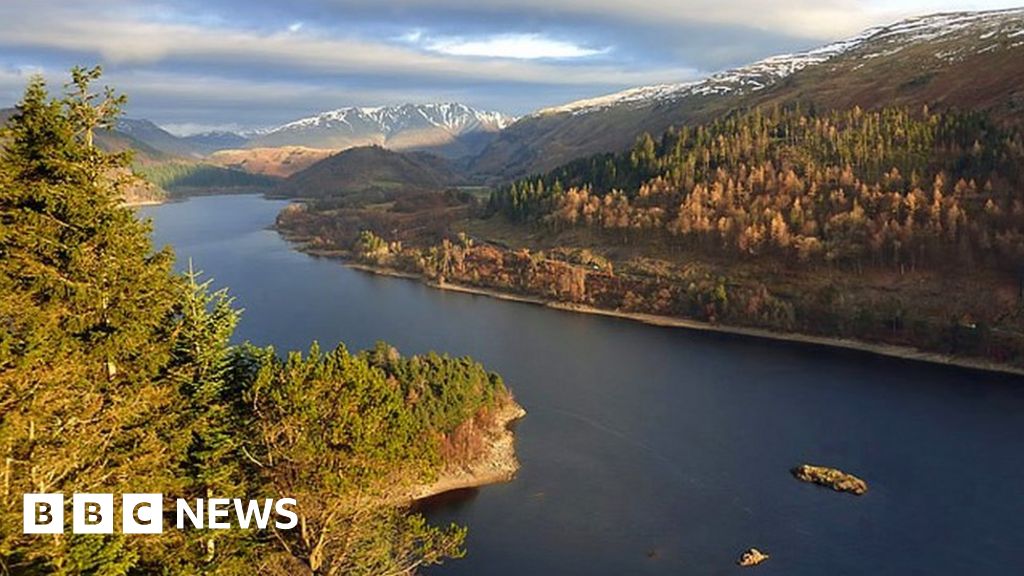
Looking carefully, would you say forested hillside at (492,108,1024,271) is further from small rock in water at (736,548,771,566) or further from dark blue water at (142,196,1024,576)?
small rock in water at (736,548,771,566)

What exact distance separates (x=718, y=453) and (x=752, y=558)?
19.9m

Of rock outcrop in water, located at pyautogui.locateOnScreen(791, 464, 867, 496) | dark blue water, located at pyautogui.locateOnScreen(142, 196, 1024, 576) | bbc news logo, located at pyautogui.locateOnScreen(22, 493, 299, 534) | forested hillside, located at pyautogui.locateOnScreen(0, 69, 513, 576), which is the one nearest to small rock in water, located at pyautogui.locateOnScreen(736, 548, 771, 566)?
dark blue water, located at pyautogui.locateOnScreen(142, 196, 1024, 576)

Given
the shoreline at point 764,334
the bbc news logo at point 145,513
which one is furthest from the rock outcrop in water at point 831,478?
the bbc news logo at point 145,513

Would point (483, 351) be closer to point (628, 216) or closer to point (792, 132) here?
point (628, 216)

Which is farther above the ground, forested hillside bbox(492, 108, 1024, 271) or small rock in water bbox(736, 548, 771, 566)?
forested hillside bbox(492, 108, 1024, 271)

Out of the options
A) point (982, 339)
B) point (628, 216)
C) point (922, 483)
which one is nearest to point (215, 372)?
point (922, 483)

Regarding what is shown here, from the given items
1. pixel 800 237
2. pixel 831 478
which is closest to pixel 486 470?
pixel 831 478

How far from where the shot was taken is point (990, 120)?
15062 centimetres

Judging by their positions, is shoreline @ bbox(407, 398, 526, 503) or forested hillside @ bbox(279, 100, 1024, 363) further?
forested hillside @ bbox(279, 100, 1024, 363)

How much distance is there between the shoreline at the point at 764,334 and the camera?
101625mm

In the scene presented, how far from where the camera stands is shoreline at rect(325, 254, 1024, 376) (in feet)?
333

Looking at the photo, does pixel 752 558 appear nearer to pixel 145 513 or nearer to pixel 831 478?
pixel 831 478

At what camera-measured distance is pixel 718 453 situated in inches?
2872

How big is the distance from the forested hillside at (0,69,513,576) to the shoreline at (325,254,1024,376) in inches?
3811
